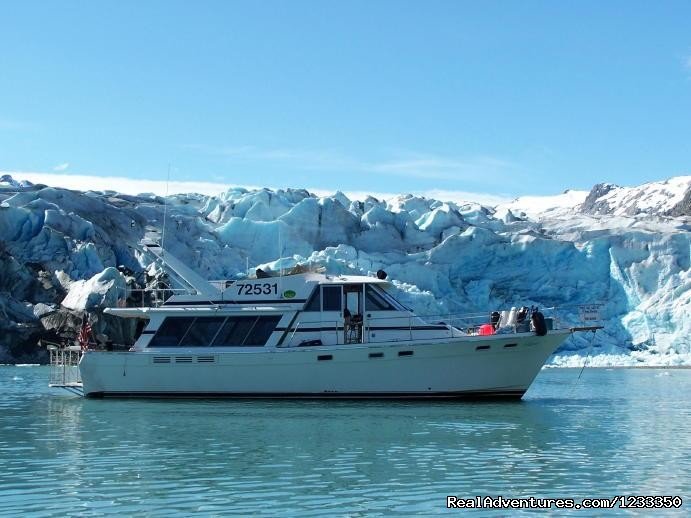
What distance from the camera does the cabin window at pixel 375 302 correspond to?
24.0 metres

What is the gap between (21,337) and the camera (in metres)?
51.2

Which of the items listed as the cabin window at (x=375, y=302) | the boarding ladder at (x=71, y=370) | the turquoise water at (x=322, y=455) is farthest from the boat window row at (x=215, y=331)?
the boarding ladder at (x=71, y=370)

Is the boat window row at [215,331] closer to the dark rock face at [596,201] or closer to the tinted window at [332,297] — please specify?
the tinted window at [332,297]

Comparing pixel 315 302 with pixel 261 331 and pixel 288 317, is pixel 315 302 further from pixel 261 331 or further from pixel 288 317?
pixel 261 331

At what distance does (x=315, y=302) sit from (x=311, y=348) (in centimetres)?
135

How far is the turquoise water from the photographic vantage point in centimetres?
1114

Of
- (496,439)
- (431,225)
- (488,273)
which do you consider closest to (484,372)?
(496,439)

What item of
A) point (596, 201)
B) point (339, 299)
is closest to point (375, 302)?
point (339, 299)

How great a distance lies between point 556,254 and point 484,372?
3204 centimetres

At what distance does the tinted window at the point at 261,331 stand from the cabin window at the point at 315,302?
79 cm

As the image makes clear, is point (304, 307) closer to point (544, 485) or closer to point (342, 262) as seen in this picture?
point (544, 485)

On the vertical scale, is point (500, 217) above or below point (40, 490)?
above

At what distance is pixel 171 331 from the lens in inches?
967

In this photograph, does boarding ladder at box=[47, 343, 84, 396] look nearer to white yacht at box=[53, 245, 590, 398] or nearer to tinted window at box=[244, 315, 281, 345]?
white yacht at box=[53, 245, 590, 398]
